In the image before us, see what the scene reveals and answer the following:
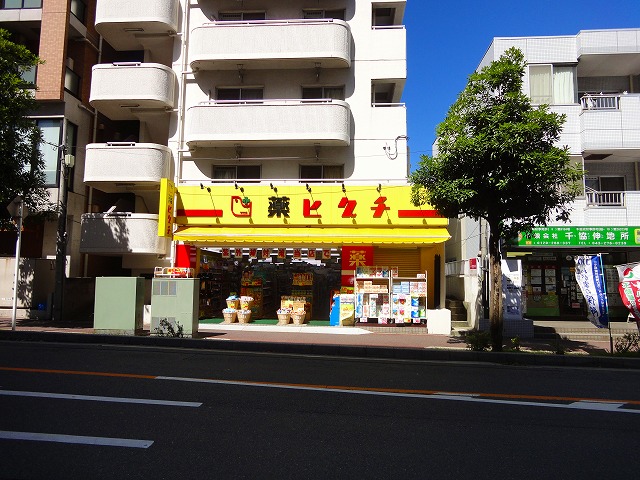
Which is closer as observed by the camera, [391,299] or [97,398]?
[97,398]

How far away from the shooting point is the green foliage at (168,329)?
1280 centimetres

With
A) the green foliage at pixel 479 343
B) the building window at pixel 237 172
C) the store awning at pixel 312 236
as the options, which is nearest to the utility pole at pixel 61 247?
the store awning at pixel 312 236

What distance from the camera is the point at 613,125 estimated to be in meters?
17.1

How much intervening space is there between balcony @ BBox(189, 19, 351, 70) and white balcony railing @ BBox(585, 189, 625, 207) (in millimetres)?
10115

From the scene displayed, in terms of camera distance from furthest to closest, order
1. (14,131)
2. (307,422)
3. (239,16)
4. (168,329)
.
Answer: (239,16)
(14,131)
(168,329)
(307,422)

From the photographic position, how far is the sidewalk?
10305 millimetres

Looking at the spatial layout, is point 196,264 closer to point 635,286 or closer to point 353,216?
point 353,216

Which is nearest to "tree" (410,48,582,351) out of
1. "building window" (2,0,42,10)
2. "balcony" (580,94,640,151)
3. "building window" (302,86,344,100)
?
"balcony" (580,94,640,151)

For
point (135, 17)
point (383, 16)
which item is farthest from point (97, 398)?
point (383, 16)

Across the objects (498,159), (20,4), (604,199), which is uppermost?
(20,4)

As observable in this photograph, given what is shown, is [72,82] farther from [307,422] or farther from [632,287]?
[632,287]

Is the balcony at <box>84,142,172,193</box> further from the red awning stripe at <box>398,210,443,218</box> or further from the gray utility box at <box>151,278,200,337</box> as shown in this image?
the red awning stripe at <box>398,210,443,218</box>

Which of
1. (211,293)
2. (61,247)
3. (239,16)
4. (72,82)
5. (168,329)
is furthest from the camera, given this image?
(239,16)

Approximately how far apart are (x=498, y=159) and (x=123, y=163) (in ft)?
43.7
